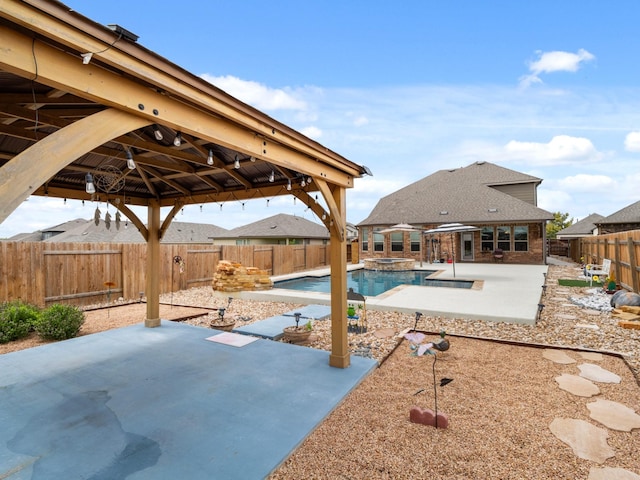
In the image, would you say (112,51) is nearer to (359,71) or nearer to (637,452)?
(637,452)

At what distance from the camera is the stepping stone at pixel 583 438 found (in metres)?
2.61

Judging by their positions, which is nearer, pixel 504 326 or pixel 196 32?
pixel 504 326

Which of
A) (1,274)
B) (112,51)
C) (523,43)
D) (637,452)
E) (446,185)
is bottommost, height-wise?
(637,452)

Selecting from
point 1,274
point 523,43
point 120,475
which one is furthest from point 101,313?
point 523,43

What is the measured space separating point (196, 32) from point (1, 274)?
774 centimetres

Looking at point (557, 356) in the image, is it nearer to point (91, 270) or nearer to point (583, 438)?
point (583, 438)

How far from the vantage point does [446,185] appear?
2445 centimetres

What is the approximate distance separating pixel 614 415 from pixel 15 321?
30.0 ft

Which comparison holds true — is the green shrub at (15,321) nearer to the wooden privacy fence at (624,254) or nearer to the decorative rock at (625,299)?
the decorative rock at (625,299)

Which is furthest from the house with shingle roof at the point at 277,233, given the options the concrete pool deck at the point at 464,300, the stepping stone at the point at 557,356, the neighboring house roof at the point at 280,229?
the stepping stone at the point at 557,356

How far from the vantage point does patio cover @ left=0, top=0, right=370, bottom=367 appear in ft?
5.10

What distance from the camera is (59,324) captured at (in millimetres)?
5707

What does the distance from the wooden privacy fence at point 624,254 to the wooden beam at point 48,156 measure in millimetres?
11823

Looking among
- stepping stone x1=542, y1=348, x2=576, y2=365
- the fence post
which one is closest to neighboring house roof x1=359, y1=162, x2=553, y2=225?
the fence post
